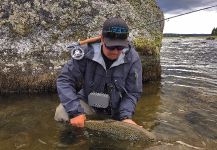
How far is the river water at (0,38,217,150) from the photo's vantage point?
6512 mm

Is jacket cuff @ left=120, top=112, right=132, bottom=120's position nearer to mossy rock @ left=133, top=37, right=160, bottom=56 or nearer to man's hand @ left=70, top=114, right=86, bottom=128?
man's hand @ left=70, top=114, right=86, bottom=128

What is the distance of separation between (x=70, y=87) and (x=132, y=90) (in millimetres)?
1142

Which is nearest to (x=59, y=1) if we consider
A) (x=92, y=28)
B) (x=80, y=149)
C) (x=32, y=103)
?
(x=92, y=28)

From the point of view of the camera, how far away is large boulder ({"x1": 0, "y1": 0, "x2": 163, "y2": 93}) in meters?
9.56

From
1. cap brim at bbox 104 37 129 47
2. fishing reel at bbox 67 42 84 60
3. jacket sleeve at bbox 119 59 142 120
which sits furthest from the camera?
jacket sleeve at bbox 119 59 142 120

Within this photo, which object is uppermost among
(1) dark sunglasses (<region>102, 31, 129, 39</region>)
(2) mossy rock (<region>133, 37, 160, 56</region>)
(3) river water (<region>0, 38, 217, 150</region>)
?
(1) dark sunglasses (<region>102, 31, 129, 39</region>)

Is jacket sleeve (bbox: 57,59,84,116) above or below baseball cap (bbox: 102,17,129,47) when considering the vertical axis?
below

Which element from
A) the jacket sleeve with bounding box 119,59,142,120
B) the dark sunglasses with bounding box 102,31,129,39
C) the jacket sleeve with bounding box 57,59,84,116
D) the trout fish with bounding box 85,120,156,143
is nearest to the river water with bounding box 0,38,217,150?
the trout fish with bounding box 85,120,156,143

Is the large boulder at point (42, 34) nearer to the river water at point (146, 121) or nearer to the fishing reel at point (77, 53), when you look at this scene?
the river water at point (146, 121)

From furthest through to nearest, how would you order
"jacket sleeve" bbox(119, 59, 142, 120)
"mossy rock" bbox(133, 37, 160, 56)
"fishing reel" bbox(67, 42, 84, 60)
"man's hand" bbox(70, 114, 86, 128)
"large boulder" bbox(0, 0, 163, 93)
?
1. "mossy rock" bbox(133, 37, 160, 56)
2. "large boulder" bbox(0, 0, 163, 93)
3. "jacket sleeve" bbox(119, 59, 142, 120)
4. "fishing reel" bbox(67, 42, 84, 60)
5. "man's hand" bbox(70, 114, 86, 128)

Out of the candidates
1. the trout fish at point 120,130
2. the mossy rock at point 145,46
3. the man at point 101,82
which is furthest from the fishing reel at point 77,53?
the mossy rock at point 145,46

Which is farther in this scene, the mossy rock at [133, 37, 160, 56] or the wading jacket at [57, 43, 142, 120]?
the mossy rock at [133, 37, 160, 56]

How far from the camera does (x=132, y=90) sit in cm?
674

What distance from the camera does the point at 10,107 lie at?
8.68 metres
